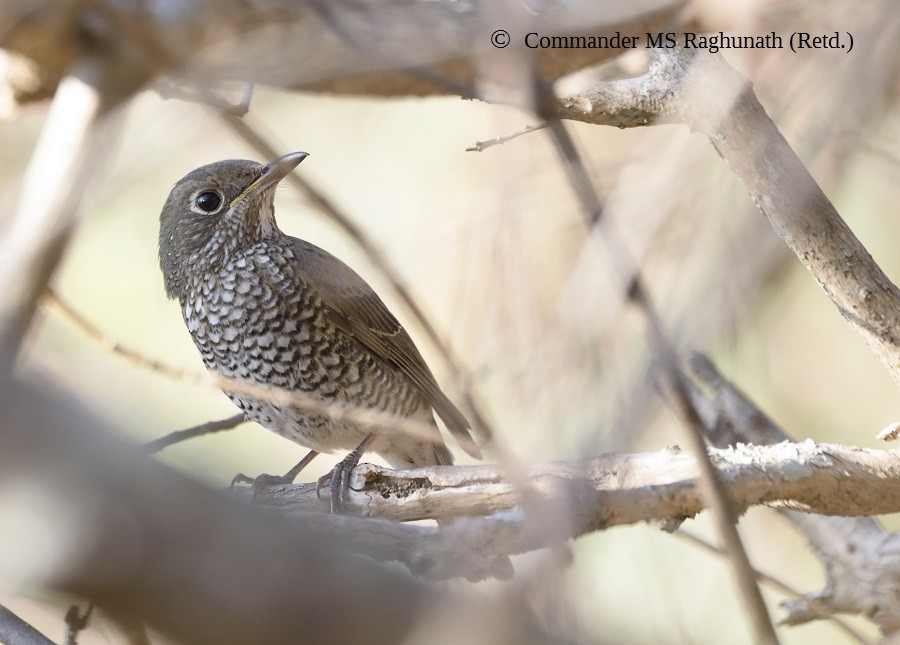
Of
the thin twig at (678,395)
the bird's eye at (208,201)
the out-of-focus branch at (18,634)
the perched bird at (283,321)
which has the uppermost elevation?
the bird's eye at (208,201)

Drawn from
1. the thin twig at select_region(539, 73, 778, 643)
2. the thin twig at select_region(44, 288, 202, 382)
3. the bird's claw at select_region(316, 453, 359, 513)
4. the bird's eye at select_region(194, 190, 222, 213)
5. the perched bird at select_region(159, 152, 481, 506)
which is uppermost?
the bird's eye at select_region(194, 190, 222, 213)

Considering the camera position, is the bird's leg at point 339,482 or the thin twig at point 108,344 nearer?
the thin twig at point 108,344

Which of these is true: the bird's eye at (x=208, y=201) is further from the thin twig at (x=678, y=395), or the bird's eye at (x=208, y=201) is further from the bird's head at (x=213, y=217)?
the thin twig at (x=678, y=395)

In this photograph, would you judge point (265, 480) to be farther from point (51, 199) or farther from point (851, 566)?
point (851, 566)

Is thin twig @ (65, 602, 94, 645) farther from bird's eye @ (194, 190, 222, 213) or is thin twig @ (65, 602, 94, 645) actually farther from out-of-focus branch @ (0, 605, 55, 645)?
bird's eye @ (194, 190, 222, 213)

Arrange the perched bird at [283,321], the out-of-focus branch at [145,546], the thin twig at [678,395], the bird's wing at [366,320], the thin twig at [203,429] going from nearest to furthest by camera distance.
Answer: the out-of-focus branch at [145,546]
the thin twig at [678,395]
the thin twig at [203,429]
the perched bird at [283,321]
the bird's wing at [366,320]

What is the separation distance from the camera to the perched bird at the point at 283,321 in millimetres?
3938

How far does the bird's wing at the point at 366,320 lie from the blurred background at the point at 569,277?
0.69 ft

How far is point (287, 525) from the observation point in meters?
1.18

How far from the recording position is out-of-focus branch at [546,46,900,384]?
256cm

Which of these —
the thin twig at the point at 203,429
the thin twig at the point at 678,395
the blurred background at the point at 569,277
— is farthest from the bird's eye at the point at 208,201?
the thin twig at the point at 678,395

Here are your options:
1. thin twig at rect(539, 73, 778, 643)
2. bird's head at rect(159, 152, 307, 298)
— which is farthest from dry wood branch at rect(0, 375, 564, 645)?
bird's head at rect(159, 152, 307, 298)

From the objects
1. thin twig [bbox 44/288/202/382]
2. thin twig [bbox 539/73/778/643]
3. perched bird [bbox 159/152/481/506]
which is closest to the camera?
thin twig [bbox 539/73/778/643]

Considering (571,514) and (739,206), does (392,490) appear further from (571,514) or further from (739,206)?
(571,514)
